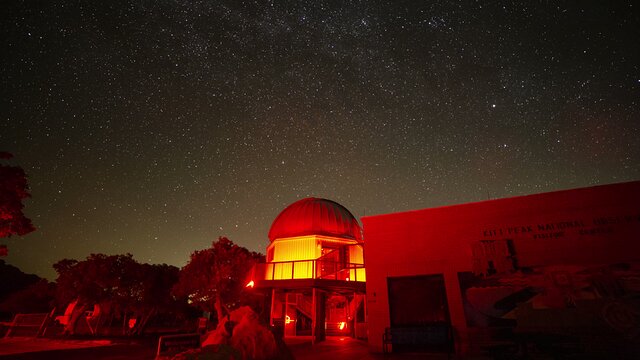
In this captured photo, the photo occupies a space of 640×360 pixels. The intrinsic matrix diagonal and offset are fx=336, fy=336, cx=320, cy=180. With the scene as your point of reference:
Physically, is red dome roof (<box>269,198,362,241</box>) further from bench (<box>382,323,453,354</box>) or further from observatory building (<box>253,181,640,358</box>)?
bench (<box>382,323,453,354</box>)

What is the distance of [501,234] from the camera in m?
Answer: 11.8

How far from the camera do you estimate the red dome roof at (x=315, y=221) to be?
2067 cm

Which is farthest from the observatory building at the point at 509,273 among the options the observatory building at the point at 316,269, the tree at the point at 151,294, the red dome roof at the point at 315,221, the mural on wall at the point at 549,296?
the tree at the point at 151,294

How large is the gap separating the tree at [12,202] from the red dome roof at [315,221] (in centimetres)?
1236

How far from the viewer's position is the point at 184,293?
885 inches

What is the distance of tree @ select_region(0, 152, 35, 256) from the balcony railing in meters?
10.5

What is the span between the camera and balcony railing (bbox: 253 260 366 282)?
18516 mm

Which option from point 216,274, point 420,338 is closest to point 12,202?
point 216,274

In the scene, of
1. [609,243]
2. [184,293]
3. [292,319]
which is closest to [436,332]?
[609,243]

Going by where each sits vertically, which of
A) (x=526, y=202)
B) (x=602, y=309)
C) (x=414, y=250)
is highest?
(x=526, y=202)

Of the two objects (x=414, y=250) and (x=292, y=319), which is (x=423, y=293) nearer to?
(x=414, y=250)

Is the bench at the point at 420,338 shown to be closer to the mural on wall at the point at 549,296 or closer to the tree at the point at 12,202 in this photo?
the mural on wall at the point at 549,296

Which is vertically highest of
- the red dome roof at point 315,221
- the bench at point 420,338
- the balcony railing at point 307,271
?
the red dome roof at point 315,221

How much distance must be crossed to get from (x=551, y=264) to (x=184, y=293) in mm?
20769
